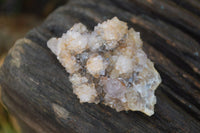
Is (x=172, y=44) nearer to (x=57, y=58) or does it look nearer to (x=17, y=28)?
(x=57, y=58)

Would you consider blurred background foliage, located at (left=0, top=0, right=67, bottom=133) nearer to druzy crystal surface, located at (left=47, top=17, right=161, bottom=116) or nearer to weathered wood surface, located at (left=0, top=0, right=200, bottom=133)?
weathered wood surface, located at (left=0, top=0, right=200, bottom=133)

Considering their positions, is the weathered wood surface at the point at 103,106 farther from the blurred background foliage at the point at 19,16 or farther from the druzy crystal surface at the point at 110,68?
the blurred background foliage at the point at 19,16

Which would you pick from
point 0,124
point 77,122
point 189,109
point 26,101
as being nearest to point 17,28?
point 0,124

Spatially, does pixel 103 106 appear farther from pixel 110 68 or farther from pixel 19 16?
pixel 19 16

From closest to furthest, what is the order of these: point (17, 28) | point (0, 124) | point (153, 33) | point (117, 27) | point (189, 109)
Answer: point (117, 27)
point (189, 109)
point (153, 33)
point (0, 124)
point (17, 28)

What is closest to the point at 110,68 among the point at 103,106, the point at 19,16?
the point at 103,106

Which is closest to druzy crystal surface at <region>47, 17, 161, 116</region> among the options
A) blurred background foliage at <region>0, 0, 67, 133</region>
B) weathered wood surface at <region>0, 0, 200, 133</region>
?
weathered wood surface at <region>0, 0, 200, 133</region>
